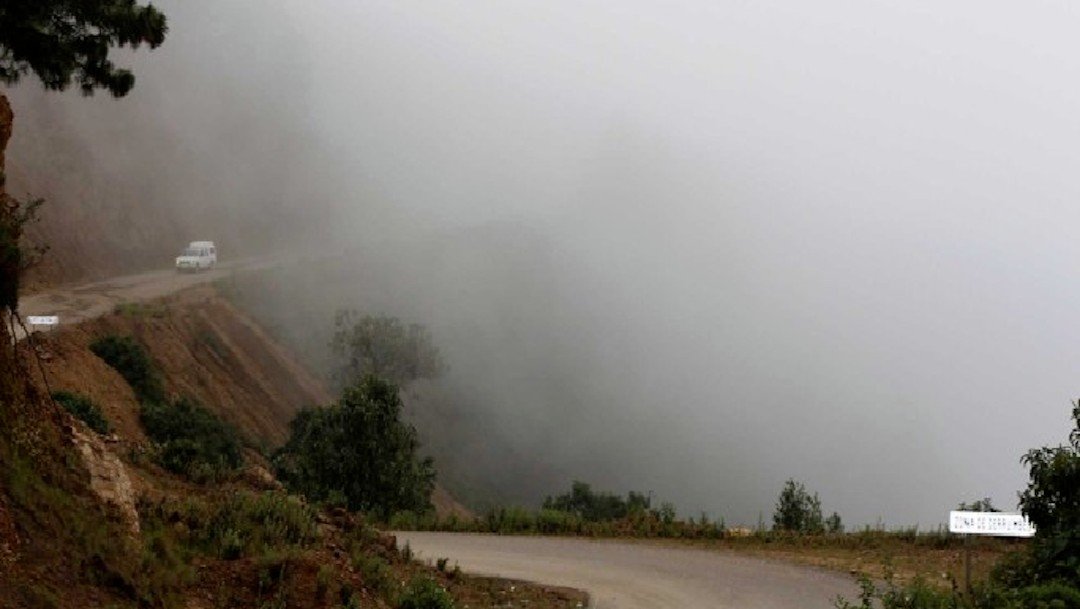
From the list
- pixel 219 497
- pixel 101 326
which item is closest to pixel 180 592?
pixel 219 497

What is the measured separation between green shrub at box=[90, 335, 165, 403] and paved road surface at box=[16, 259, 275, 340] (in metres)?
3.12

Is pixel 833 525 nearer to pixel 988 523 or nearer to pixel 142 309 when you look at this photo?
pixel 988 523

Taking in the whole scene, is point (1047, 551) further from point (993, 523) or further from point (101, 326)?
point (101, 326)

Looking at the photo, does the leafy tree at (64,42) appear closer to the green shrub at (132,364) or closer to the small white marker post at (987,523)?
the small white marker post at (987,523)

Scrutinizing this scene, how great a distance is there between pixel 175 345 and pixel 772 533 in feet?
113

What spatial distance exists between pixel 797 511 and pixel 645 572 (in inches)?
437

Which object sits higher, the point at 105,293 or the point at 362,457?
the point at 105,293

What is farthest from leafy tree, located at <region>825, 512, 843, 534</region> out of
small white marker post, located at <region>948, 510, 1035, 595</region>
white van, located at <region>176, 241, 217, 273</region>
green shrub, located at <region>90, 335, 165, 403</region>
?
white van, located at <region>176, 241, 217, 273</region>

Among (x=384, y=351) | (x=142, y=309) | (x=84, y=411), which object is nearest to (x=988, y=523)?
(x=84, y=411)

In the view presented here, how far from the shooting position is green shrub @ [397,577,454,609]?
1185cm

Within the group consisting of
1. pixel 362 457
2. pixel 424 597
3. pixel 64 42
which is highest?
pixel 64 42

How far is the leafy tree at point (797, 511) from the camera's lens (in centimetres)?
2559

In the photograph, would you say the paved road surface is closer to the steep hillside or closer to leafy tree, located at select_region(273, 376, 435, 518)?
leafy tree, located at select_region(273, 376, 435, 518)

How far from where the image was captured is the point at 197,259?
70312mm
